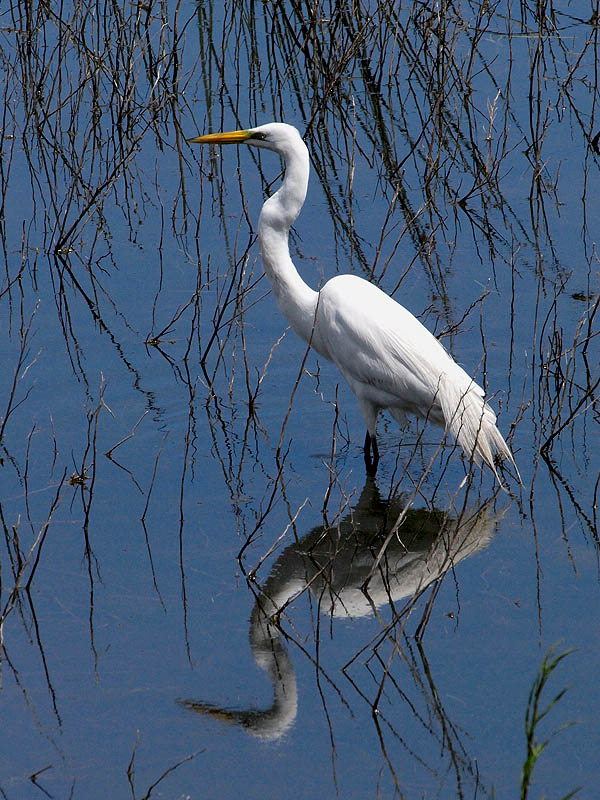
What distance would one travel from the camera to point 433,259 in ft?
22.4

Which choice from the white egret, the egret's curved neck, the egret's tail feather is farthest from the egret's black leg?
the egret's curved neck

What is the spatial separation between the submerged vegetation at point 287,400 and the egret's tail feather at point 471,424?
0.28ft

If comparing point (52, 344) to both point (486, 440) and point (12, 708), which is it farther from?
point (12, 708)

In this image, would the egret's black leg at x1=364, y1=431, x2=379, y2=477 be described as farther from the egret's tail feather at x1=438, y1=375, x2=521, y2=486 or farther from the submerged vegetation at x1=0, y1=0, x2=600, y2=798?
the egret's tail feather at x1=438, y1=375, x2=521, y2=486

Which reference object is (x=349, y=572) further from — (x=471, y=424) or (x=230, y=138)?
(x=230, y=138)

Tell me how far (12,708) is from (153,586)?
2.75ft

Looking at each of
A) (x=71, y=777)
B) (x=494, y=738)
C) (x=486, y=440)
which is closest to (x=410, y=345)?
(x=486, y=440)

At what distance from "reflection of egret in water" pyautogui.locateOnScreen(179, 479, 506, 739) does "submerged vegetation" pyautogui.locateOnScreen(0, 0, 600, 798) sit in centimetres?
2

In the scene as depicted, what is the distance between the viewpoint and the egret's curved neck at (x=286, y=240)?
17.0 feet

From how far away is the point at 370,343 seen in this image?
5059mm

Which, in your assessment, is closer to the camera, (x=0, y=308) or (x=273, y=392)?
(x=273, y=392)

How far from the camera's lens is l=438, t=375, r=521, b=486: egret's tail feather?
A: 4.85 meters

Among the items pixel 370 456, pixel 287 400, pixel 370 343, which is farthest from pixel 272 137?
pixel 370 456

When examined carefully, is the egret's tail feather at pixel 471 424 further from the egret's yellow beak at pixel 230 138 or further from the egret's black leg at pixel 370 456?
the egret's yellow beak at pixel 230 138
